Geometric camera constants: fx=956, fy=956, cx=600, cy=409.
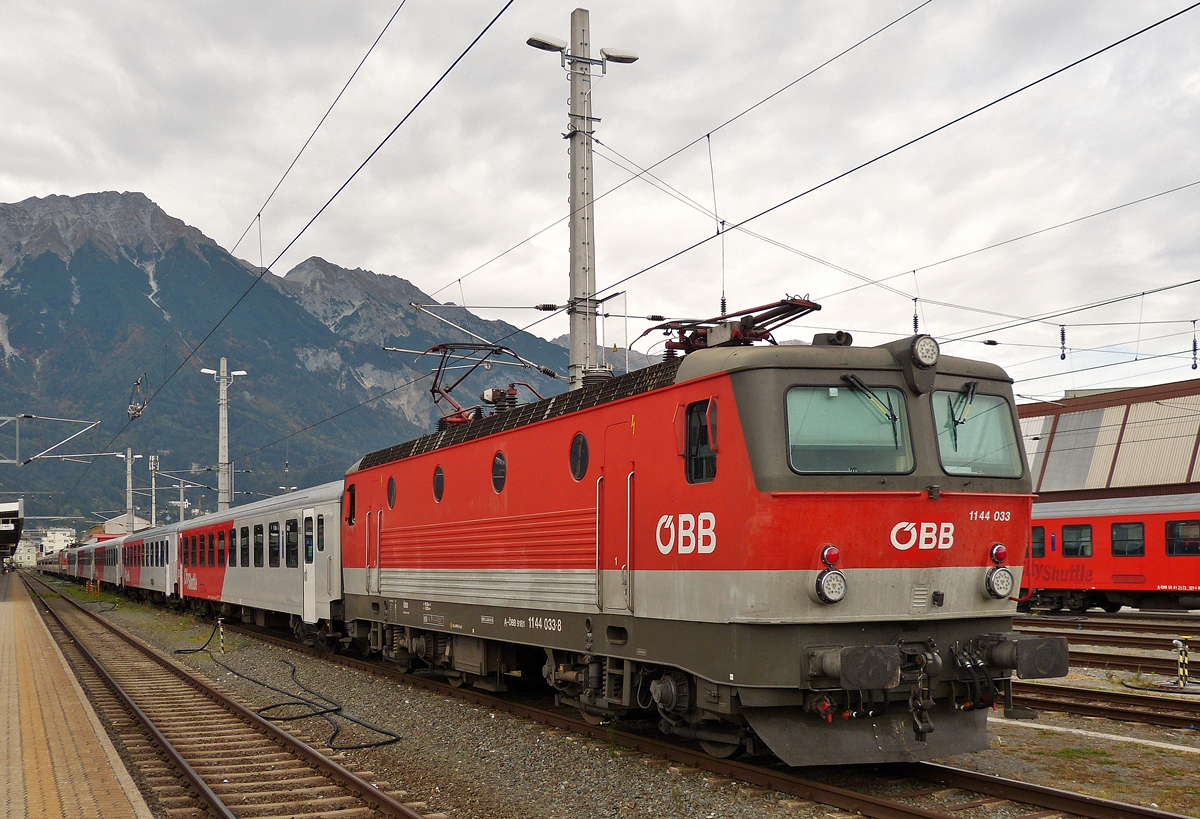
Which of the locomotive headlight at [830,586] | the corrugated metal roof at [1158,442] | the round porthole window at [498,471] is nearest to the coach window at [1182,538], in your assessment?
the corrugated metal roof at [1158,442]

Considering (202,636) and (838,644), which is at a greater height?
(838,644)

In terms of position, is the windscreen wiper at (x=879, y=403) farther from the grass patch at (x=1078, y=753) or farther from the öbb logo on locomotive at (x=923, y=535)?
the grass patch at (x=1078, y=753)

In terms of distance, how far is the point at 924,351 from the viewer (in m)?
8.10

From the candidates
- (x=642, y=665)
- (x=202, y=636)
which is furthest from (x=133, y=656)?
(x=642, y=665)

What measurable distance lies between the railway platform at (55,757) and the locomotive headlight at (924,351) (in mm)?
7261

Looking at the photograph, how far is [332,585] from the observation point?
17.9m

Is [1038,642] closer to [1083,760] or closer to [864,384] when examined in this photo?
[1083,760]

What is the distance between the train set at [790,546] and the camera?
7609 mm

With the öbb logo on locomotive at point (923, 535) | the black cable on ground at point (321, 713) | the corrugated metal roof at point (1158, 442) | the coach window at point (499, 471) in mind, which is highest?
the corrugated metal roof at point (1158, 442)

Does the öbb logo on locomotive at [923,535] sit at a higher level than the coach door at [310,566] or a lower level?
higher

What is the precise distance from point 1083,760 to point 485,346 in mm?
10279

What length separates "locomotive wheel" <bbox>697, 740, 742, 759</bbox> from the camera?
336 inches

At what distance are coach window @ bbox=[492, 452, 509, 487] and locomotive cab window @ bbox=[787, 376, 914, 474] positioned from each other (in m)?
4.81

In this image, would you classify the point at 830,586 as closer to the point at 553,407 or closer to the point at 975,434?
the point at 975,434
